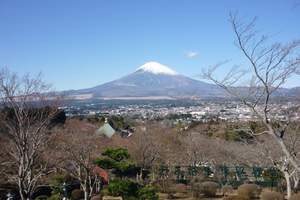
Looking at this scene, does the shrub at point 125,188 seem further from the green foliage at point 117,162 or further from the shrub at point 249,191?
the shrub at point 249,191

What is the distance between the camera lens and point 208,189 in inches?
728

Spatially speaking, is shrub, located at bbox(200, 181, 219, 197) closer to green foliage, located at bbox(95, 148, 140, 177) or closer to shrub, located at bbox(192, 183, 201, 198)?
shrub, located at bbox(192, 183, 201, 198)

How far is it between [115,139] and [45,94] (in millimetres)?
14913

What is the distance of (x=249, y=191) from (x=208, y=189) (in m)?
1.78

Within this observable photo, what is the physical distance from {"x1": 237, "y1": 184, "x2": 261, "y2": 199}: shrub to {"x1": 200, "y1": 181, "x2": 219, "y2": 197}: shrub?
116cm

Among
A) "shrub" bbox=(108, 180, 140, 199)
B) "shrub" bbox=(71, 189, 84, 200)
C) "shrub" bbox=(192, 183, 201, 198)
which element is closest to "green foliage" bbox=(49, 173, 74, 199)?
"shrub" bbox=(71, 189, 84, 200)

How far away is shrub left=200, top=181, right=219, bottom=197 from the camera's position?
60.7 feet

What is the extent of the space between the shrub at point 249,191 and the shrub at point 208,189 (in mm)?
1158

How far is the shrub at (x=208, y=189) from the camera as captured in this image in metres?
18.5

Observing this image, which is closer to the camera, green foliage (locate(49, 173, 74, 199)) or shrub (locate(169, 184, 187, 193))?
green foliage (locate(49, 173, 74, 199))

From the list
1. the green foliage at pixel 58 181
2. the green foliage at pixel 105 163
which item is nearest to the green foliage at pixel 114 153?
the green foliage at pixel 105 163

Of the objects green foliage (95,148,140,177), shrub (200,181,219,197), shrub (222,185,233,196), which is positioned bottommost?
shrub (222,185,233,196)

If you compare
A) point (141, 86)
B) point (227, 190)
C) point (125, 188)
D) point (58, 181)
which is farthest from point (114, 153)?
point (141, 86)

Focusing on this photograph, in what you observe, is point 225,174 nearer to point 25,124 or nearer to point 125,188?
point 125,188
